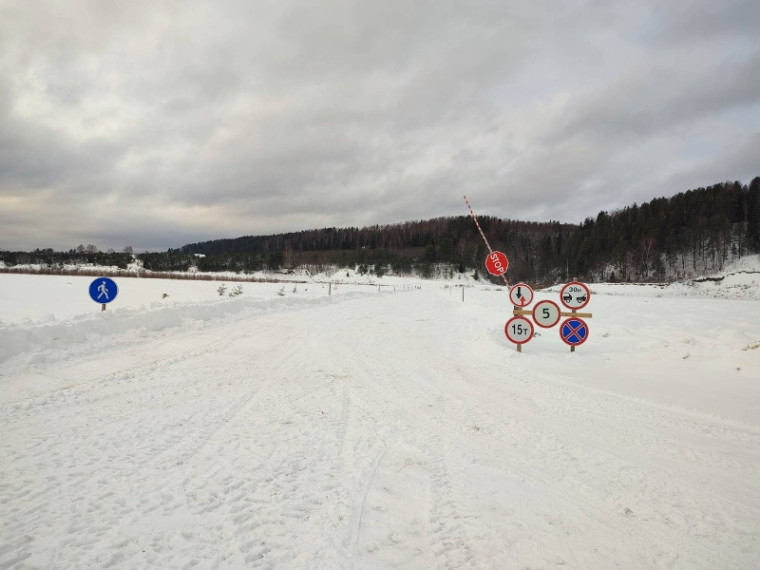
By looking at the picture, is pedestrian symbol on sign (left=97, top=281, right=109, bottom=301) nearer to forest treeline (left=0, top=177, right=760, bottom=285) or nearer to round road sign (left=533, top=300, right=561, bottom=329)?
round road sign (left=533, top=300, right=561, bottom=329)

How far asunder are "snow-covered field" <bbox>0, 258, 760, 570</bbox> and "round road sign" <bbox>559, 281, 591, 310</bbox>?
136 cm

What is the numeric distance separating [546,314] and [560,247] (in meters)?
120

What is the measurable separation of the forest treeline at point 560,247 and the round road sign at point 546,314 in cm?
7472

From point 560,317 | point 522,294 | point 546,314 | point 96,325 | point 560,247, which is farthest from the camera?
point 560,247

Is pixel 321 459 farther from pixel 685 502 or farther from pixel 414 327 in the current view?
pixel 414 327

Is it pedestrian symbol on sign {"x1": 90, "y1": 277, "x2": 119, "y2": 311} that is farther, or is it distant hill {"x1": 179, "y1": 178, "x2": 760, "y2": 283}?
distant hill {"x1": 179, "y1": 178, "x2": 760, "y2": 283}

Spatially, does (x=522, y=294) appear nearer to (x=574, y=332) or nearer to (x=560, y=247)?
(x=574, y=332)

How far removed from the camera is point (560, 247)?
381 ft

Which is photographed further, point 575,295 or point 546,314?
point 546,314

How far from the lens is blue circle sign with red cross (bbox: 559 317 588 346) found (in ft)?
26.7

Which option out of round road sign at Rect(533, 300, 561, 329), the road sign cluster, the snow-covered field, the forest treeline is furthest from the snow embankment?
the forest treeline

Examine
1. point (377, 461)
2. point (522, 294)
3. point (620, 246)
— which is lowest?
point (377, 461)

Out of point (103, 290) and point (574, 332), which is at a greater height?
point (103, 290)

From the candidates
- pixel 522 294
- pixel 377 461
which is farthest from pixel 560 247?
pixel 377 461
